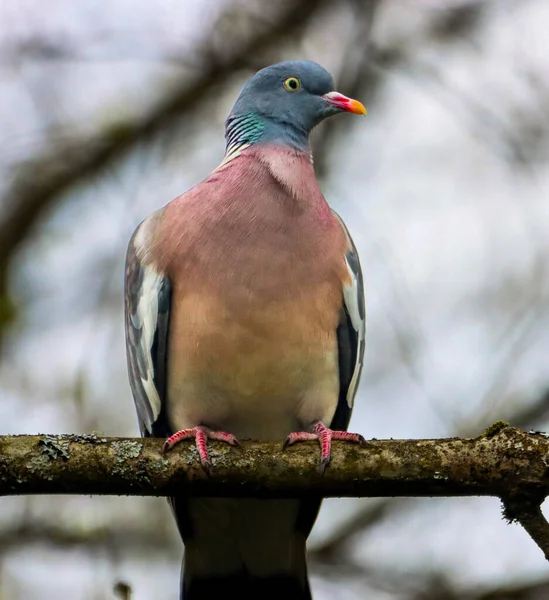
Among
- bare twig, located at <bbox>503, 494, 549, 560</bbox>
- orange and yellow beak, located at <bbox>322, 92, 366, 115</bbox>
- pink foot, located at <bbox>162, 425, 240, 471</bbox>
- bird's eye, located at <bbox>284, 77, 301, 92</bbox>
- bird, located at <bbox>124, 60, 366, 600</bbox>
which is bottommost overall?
bare twig, located at <bbox>503, 494, 549, 560</bbox>

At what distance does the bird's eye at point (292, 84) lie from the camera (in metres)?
4.42

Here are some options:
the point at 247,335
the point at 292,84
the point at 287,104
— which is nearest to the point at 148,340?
the point at 247,335

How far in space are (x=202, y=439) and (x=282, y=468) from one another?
0.32 m

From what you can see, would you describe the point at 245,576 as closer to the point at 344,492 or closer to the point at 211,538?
the point at 211,538

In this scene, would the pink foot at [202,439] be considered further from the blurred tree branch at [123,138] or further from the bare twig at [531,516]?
the blurred tree branch at [123,138]

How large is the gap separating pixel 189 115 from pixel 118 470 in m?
2.88

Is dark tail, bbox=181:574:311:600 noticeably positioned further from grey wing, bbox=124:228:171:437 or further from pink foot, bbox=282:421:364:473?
pink foot, bbox=282:421:364:473

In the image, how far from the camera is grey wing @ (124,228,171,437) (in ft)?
12.5

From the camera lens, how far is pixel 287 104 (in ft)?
14.3

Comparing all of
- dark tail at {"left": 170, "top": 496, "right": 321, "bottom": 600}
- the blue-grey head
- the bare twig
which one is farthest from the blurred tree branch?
the bare twig

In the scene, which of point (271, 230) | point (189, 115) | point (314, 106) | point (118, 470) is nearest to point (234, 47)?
point (189, 115)

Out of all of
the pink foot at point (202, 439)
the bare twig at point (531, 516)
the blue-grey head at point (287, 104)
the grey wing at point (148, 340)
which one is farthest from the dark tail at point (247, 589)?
the blue-grey head at point (287, 104)

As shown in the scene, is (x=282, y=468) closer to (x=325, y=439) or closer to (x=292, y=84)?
(x=325, y=439)

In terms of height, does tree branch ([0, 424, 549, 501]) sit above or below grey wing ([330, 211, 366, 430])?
below
